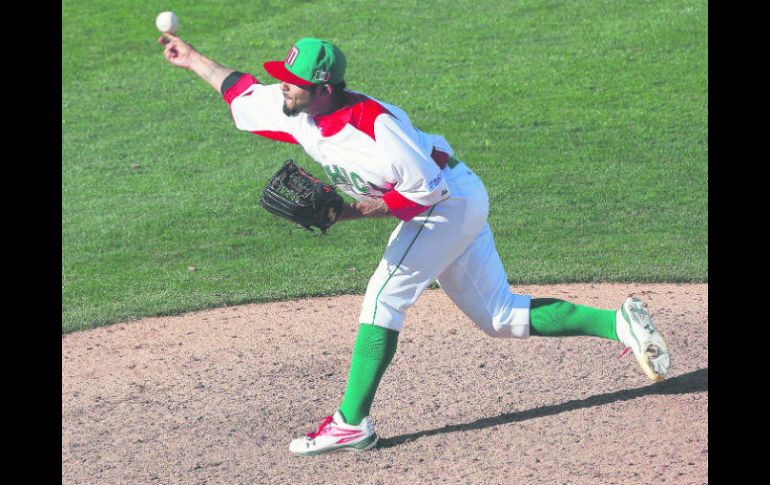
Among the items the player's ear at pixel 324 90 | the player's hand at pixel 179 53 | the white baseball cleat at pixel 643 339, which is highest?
the player's hand at pixel 179 53

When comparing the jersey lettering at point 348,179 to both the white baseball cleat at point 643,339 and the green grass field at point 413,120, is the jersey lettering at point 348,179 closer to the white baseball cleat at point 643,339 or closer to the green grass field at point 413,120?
the white baseball cleat at point 643,339

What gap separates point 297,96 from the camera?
15.8 feet

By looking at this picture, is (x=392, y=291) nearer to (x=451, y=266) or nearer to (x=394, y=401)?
(x=451, y=266)

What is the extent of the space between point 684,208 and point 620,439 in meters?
4.09

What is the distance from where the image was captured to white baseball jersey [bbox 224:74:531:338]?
4695 millimetres

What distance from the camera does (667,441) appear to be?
4.95 m

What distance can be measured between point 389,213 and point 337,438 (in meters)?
1.04

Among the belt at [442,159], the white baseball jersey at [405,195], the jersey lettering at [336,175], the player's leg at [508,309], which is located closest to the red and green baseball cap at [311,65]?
the white baseball jersey at [405,195]

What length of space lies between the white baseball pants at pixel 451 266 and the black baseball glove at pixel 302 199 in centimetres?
38

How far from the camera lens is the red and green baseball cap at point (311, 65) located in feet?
15.4

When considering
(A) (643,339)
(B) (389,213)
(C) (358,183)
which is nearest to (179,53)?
(C) (358,183)

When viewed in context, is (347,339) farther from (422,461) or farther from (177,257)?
(177,257)

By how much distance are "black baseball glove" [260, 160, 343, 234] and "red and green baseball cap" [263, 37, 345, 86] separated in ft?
1.29

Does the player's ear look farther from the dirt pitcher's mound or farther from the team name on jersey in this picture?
the dirt pitcher's mound
